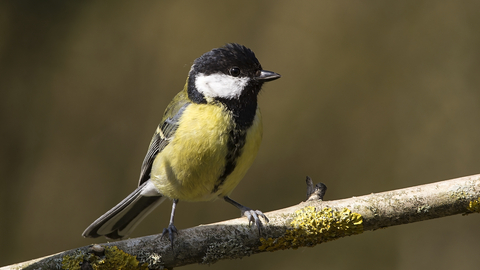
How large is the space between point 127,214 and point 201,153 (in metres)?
0.71

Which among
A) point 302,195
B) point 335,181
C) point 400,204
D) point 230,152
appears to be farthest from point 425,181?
point 230,152

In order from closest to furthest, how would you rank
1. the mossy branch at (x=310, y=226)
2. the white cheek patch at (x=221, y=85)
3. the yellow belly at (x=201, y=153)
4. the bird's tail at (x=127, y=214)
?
the mossy branch at (x=310, y=226) < the yellow belly at (x=201, y=153) < the white cheek patch at (x=221, y=85) < the bird's tail at (x=127, y=214)

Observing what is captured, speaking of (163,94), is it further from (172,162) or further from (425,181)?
(425,181)

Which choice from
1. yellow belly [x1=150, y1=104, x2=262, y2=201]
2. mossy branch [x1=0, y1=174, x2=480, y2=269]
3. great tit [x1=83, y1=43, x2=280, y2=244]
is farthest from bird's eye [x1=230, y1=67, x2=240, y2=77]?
mossy branch [x1=0, y1=174, x2=480, y2=269]

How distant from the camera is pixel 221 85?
1788mm

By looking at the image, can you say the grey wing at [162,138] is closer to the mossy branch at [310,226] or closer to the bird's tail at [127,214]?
the bird's tail at [127,214]

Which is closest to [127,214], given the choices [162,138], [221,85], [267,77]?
[162,138]

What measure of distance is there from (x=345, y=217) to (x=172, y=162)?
781 millimetres

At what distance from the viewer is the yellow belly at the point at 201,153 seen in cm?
167

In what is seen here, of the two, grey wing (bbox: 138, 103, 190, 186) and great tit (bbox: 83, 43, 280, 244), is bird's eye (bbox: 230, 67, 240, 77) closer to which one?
great tit (bbox: 83, 43, 280, 244)

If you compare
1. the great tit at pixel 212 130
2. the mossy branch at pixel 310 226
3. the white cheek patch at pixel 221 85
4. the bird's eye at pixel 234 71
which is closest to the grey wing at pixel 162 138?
the great tit at pixel 212 130

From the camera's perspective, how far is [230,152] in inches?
66.2

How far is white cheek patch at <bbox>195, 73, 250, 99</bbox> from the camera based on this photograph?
5.82 ft

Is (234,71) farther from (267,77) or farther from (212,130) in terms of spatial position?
(212,130)
